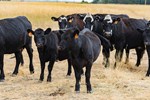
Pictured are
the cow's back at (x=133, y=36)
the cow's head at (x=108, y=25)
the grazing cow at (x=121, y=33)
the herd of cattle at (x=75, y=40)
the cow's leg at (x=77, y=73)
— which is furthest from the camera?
the cow's back at (x=133, y=36)

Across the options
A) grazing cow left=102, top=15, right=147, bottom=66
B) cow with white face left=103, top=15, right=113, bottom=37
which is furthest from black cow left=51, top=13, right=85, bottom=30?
cow with white face left=103, top=15, right=113, bottom=37

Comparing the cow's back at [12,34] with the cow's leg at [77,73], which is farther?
the cow's back at [12,34]

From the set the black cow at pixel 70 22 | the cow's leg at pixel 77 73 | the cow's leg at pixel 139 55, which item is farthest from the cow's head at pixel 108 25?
the cow's leg at pixel 77 73

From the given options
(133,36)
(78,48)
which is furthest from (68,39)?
(133,36)

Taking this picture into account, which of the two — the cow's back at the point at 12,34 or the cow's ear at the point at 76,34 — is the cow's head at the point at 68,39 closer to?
the cow's ear at the point at 76,34

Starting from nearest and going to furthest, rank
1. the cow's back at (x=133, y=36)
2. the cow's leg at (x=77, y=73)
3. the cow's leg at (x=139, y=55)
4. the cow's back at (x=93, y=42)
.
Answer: the cow's leg at (x=77, y=73)
the cow's back at (x=93, y=42)
the cow's back at (x=133, y=36)
the cow's leg at (x=139, y=55)

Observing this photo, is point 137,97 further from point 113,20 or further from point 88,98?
point 113,20

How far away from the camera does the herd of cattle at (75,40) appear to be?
413 inches

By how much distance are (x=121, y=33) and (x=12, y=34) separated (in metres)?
4.45

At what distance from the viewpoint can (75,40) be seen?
1034 centimetres

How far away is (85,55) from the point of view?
34.5ft

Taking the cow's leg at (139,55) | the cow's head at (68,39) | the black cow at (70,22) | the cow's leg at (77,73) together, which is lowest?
the cow's leg at (139,55)

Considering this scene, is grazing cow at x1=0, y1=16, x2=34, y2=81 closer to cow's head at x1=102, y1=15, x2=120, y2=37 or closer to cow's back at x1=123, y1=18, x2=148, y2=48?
cow's head at x1=102, y1=15, x2=120, y2=37

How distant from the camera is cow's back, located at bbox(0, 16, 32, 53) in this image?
1275 centimetres
